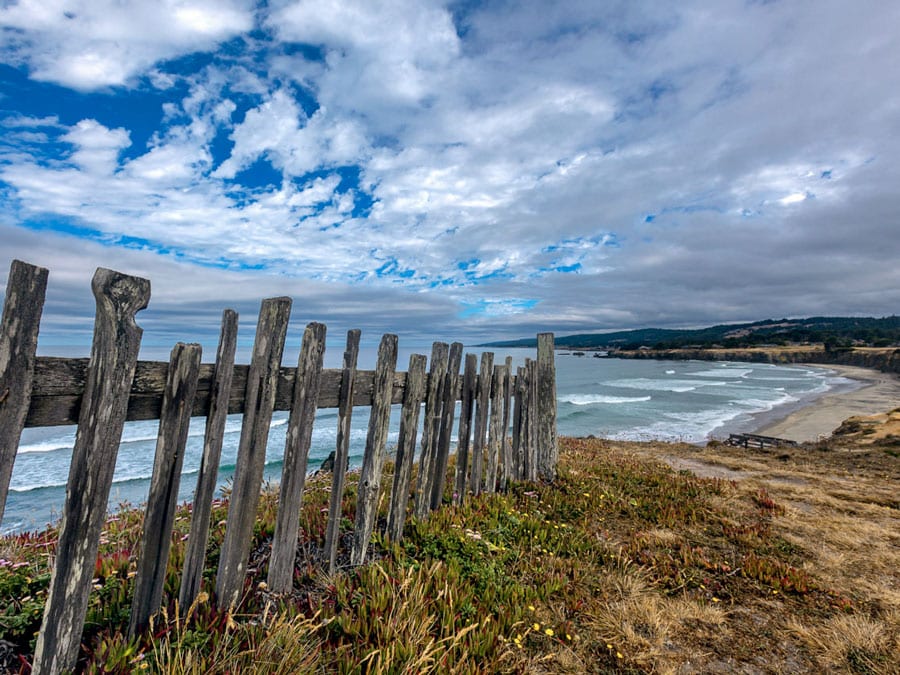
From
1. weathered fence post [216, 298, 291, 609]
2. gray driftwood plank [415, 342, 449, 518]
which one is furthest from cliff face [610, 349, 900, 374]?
weathered fence post [216, 298, 291, 609]

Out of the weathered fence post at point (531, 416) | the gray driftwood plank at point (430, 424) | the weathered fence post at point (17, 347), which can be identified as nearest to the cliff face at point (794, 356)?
the weathered fence post at point (531, 416)

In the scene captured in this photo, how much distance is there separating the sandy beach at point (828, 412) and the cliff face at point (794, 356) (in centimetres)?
4294

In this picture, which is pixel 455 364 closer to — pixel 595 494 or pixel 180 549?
pixel 180 549

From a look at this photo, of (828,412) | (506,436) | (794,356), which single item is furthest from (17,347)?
(794,356)

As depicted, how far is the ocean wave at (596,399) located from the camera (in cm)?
4181

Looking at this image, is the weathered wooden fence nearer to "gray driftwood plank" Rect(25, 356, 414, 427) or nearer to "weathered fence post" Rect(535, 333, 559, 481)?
"gray driftwood plank" Rect(25, 356, 414, 427)

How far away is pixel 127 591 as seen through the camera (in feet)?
9.70

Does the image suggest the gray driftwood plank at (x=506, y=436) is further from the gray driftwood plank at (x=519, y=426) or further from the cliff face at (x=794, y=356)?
the cliff face at (x=794, y=356)

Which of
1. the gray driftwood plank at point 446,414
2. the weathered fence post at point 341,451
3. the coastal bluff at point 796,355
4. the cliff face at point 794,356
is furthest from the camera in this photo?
the coastal bluff at point 796,355

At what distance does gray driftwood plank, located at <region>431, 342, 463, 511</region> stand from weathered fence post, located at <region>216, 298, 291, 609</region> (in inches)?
89.8

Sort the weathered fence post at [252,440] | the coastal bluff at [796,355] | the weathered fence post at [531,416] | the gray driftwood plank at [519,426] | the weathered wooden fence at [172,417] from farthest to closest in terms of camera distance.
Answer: the coastal bluff at [796,355]
the weathered fence post at [531,416]
the gray driftwood plank at [519,426]
the weathered fence post at [252,440]
the weathered wooden fence at [172,417]

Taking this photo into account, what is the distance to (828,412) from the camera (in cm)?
3259

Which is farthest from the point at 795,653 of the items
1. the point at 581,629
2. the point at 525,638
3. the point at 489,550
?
the point at 489,550

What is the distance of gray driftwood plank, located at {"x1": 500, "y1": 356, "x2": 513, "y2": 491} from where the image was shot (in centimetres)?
628
